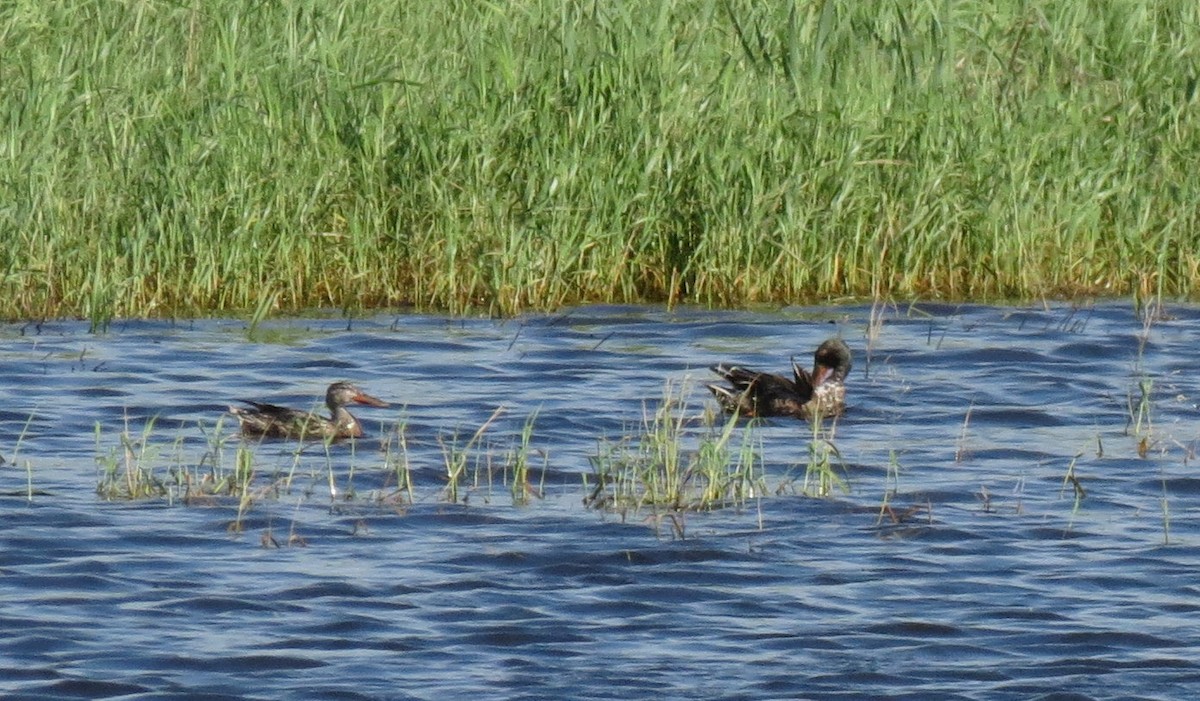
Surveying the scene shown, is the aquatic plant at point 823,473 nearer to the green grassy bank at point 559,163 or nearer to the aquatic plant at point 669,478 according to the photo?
the aquatic plant at point 669,478

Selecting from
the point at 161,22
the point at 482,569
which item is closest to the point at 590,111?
the point at 161,22

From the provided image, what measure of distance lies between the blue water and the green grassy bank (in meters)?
0.44

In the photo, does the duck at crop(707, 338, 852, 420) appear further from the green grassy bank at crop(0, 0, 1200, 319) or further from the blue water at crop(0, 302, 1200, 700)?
the green grassy bank at crop(0, 0, 1200, 319)

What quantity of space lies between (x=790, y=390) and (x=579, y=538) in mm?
2942

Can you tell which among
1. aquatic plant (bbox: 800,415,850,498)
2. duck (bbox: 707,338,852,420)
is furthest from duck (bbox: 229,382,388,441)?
aquatic plant (bbox: 800,415,850,498)

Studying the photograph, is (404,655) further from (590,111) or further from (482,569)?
(590,111)

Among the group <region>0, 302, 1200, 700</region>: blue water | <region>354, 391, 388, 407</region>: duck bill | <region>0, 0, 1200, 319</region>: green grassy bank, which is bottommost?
<region>0, 302, 1200, 700</region>: blue water

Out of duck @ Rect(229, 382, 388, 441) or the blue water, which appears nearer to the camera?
the blue water

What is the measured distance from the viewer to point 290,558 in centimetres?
748

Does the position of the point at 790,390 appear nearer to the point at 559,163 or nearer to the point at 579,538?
the point at 559,163

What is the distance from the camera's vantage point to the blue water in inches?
250

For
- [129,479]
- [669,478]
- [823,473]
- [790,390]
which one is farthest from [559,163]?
[129,479]

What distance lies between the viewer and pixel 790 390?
10.6 metres

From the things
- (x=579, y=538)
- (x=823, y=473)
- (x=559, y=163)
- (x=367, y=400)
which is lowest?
(x=579, y=538)
